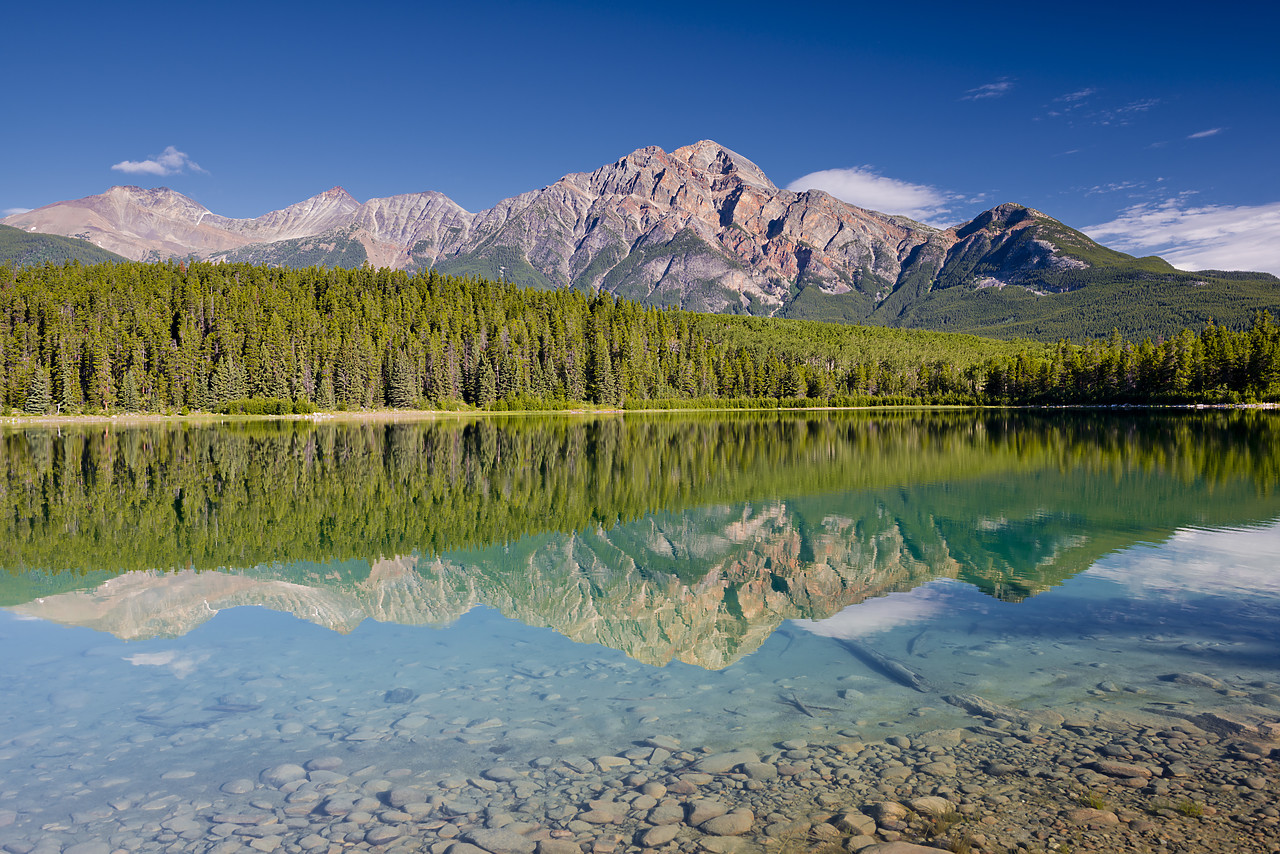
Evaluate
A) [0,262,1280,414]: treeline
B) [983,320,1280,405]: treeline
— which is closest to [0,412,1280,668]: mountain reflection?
[0,262,1280,414]: treeline

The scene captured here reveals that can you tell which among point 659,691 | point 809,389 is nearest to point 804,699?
point 659,691

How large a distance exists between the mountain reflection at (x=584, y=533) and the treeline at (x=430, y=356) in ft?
230

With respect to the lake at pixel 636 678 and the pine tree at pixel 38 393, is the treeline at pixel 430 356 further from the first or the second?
the lake at pixel 636 678

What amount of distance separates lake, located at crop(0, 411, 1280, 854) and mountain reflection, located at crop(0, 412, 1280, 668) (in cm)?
14

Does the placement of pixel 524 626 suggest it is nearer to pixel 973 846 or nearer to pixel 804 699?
pixel 804 699

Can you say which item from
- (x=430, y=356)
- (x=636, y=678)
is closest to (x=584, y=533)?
(x=636, y=678)

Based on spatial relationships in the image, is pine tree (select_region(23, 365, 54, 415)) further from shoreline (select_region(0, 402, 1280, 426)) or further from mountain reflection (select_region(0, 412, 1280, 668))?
mountain reflection (select_region(0, 412, 1280, 668))

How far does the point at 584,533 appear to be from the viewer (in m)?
19.0

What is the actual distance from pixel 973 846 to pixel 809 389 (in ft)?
472

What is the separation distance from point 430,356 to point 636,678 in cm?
11405

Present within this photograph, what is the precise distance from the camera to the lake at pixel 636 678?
6.15 m

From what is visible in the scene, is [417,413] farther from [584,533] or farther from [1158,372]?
[1158,372]

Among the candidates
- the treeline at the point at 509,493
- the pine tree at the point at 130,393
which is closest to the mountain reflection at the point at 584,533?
the treeline at the point at 509,493

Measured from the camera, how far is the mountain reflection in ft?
41.4
